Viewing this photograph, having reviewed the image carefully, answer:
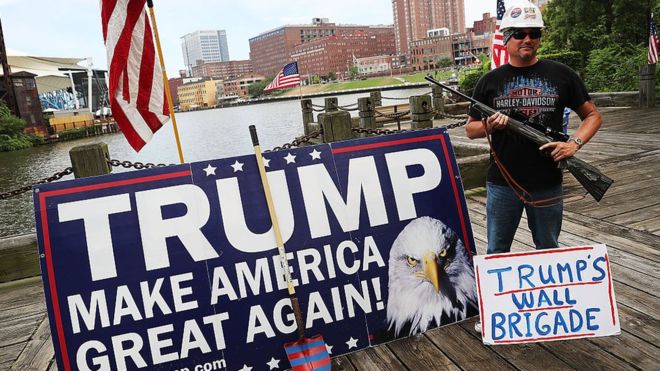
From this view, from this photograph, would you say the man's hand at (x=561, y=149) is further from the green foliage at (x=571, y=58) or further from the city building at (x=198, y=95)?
the city building at (x=198, y=95)

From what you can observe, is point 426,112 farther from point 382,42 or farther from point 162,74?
point 382,42

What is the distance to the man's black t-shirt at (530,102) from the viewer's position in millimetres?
2727

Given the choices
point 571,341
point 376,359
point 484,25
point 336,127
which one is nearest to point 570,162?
point 571,341

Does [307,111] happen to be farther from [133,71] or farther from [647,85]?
[133,71]

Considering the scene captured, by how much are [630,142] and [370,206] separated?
27.3ft

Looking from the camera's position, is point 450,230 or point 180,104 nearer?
point 450,230

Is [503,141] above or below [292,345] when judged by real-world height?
above

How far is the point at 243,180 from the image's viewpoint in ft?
9.65

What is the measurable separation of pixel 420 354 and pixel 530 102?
1.68m

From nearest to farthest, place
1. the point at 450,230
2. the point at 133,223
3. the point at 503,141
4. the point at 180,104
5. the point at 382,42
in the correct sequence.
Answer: the point at 133,223, the point at 503,141, the point at 450,230, the point at 180,104, the point at 382,42

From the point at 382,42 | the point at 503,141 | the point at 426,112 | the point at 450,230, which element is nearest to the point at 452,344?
the point at 450,230

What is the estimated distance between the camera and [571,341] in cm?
293

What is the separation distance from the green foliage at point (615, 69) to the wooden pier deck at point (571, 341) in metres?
12.6

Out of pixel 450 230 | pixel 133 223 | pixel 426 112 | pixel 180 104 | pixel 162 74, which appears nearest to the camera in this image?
pixel 133 223
